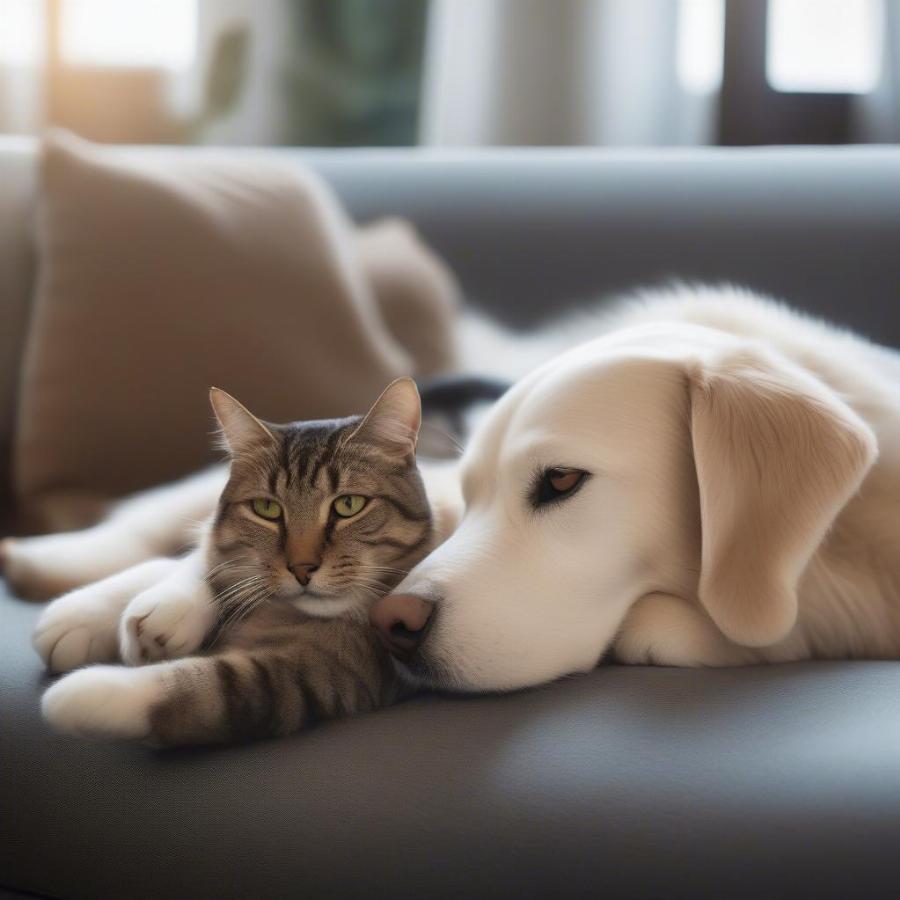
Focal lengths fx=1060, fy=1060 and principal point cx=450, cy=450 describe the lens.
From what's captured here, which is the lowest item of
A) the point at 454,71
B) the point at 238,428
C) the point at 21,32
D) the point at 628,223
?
the point at 238,428

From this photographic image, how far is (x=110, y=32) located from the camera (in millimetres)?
3014

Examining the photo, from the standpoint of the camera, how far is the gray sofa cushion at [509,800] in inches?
31.5

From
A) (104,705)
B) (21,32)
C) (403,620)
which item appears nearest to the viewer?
(104,705)

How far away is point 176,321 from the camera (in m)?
1.70

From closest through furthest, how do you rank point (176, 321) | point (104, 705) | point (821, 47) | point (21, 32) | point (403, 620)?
point (104, 705) → point (403, 620) → point (176, 321) → point (821, 47) → point (21, 32)

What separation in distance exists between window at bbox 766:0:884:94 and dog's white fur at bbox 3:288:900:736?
1.96 meters

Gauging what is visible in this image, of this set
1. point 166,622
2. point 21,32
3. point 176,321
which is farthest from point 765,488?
point 21,32

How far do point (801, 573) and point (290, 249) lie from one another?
103 cm

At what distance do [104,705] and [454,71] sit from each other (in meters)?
2.38

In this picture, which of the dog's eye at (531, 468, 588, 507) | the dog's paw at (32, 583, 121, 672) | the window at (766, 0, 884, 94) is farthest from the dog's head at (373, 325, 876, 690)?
the window at (766, 0, 884, 94)

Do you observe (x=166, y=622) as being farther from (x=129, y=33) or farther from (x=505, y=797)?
(x=129, y=33)

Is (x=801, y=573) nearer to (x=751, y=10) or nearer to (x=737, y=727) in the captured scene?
(x=737, y=727)

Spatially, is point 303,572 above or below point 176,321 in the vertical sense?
below

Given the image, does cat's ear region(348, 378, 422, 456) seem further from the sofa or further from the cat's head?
the sofa
